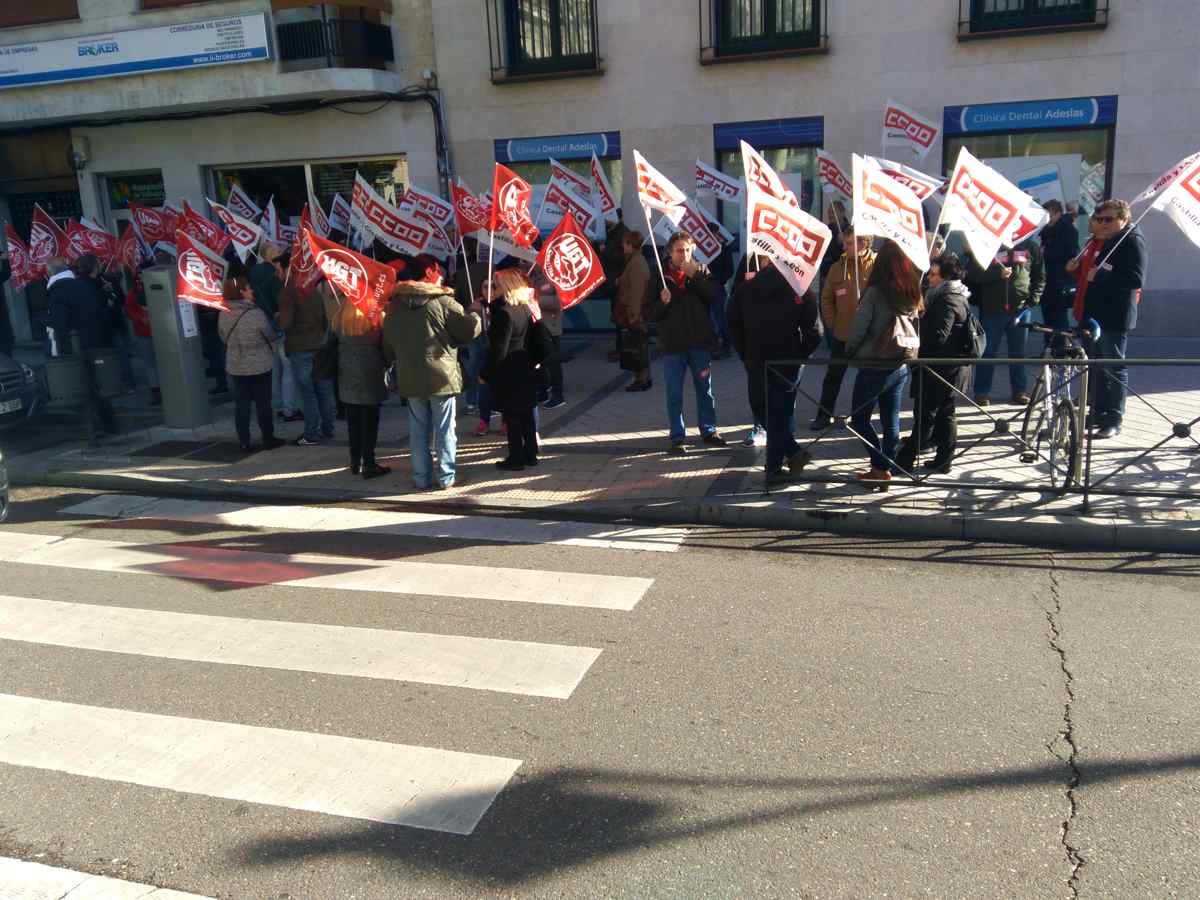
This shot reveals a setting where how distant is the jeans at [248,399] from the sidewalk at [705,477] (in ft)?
0.93

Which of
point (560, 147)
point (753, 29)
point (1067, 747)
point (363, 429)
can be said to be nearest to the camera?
point (1067, 747)

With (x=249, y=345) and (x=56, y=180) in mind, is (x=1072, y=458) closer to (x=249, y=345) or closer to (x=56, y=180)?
(x=249, y=345)

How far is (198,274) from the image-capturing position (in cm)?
932

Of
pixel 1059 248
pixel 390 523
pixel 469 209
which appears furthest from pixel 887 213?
pixel 1059 248

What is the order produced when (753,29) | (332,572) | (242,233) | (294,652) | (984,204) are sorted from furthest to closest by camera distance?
(753,29)
(242,233)
(984,204)
(332,572)
(294,652)

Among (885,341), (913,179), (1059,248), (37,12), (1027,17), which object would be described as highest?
(37,12)

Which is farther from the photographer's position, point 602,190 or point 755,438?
point 602,190

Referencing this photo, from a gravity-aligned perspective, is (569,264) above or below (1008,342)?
above

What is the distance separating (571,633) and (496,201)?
4800 mm

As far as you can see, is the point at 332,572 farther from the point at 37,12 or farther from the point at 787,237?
the point at 37,12

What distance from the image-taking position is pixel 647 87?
15.2m

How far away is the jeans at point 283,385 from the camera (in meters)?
10.8

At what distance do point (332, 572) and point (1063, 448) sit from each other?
17.5 ft

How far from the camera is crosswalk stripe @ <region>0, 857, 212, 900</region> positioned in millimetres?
3385
